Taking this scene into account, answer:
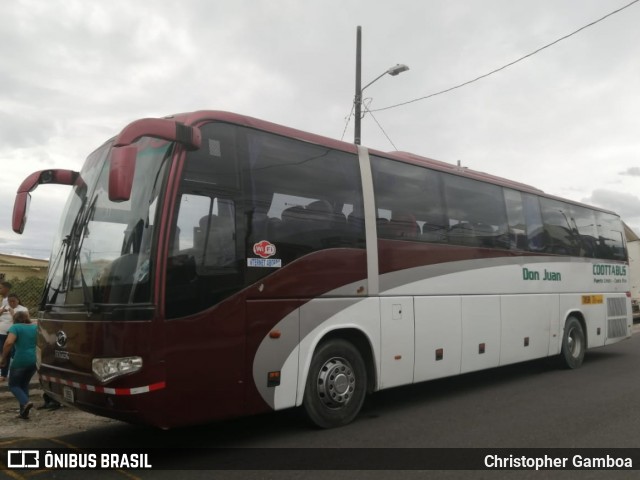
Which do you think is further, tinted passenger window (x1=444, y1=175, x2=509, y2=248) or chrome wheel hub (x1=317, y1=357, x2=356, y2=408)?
tinted passenger window (x1=444, y1=175, x2=509, y2=248)

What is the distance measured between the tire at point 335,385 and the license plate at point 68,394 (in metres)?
2.34

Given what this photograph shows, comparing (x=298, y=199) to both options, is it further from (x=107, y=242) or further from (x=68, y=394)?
(x=68, y=394)

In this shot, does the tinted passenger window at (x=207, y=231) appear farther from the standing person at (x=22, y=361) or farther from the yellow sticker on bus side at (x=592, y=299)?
the yellow sticker on bus side at (x=592, y=299)

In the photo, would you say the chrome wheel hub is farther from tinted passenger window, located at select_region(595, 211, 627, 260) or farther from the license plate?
tinted passenger window, located at select_region(595, 211, 627, 260)

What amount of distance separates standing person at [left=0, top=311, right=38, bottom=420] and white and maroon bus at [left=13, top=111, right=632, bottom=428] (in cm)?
161

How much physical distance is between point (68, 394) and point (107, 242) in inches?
59.0

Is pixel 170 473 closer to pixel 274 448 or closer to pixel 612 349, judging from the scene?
pixel 274 448

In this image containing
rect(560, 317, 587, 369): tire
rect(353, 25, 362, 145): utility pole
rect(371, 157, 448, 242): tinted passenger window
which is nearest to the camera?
rect(371, 157, 448, 242): tinted passenger window

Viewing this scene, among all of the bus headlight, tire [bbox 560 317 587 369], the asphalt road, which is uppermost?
the bus headlight

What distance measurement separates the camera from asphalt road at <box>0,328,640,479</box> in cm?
504

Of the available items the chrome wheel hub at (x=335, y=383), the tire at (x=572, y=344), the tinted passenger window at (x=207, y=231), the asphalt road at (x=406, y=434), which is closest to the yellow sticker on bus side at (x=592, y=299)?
the tire at (x=572, y=344)

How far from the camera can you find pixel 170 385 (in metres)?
4.92

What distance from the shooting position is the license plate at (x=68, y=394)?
5301 mm

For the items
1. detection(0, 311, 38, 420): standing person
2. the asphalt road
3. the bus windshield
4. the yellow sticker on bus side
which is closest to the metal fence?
detection(0, 311, 38, 420): standing person
